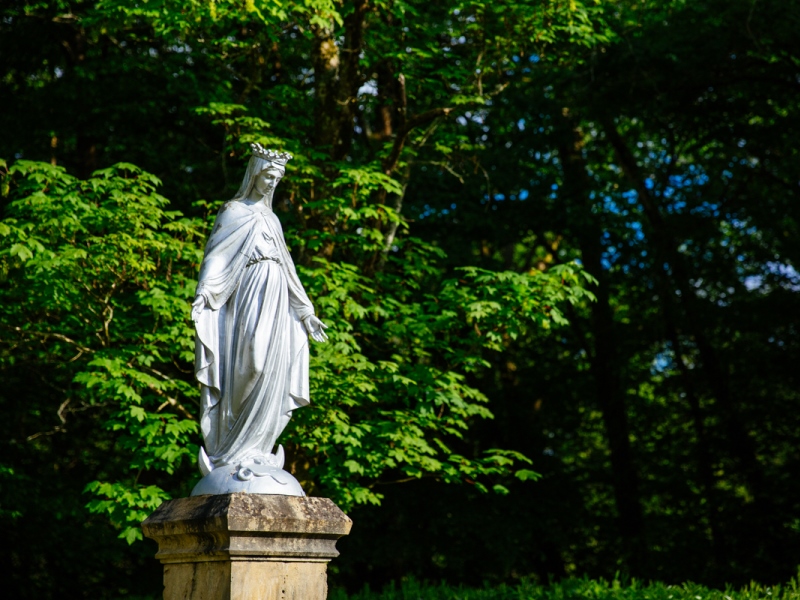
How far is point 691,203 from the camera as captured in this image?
16781 millimetres

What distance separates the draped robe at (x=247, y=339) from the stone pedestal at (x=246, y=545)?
39 centimetres

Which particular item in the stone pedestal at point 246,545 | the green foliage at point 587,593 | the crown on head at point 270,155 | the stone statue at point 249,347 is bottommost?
the green foliage at point 587,593

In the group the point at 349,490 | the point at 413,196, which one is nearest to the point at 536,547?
the point at 413,196

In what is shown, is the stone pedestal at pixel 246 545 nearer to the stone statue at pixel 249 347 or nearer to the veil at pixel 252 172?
the stone statue at pixel 249 347

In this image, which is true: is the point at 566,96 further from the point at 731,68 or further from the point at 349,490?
the point at 349,490

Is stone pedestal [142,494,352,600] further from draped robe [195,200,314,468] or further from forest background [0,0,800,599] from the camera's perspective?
forest background [0,0,800,599]

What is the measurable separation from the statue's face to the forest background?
343cm

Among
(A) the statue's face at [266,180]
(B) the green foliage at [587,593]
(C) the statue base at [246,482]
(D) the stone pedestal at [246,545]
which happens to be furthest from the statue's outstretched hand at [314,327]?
(B) the green foliage at [587,593]

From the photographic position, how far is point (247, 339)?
5.76 m

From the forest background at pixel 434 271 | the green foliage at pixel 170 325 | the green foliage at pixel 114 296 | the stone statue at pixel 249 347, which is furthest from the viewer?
the forest background at pixel 434 271

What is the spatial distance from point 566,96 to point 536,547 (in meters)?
7.40

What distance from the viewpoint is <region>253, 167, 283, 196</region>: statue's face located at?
611 cm

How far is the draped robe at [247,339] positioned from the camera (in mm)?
5707

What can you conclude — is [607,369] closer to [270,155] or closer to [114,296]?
[114,296]
